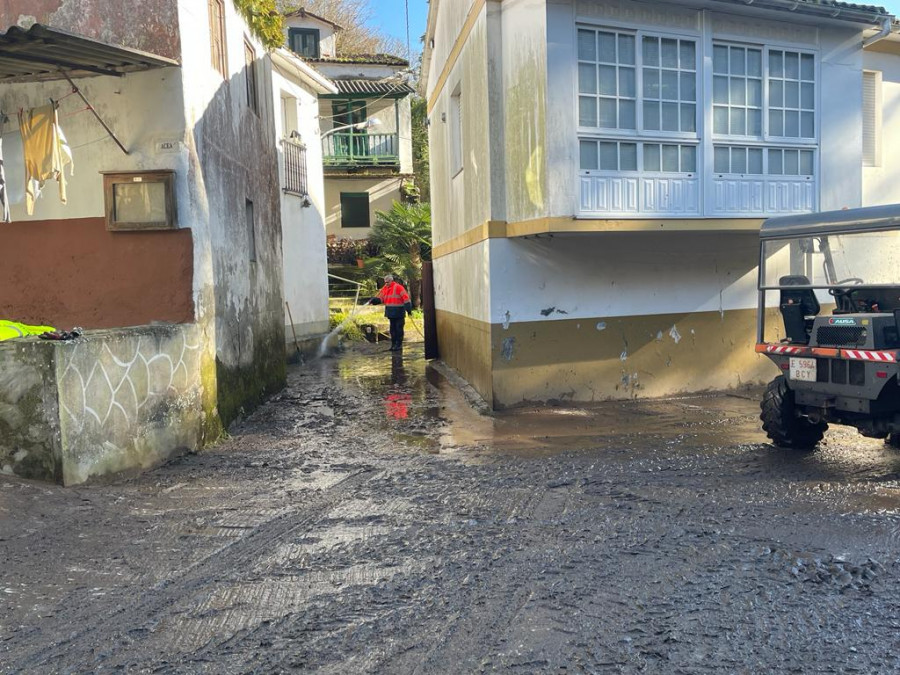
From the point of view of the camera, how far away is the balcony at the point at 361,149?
28828 millimetres

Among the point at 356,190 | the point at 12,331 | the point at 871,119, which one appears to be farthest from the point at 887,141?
the point at 356,190

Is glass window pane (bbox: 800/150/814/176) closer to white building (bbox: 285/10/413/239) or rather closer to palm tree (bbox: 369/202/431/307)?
palm tree (bbox: 369/202/431/307)

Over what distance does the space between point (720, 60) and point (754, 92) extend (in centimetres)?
68

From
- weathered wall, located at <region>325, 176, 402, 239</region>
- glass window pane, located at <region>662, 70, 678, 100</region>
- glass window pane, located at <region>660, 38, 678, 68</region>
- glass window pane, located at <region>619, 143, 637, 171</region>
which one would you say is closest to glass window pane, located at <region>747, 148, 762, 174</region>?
glass window pane, located at <region>662, 70, 678, 100</region>

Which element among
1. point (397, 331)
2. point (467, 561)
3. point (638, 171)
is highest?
point (638, 171)

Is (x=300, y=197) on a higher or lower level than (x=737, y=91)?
lower

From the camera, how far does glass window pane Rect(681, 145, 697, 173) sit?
10.3 meters

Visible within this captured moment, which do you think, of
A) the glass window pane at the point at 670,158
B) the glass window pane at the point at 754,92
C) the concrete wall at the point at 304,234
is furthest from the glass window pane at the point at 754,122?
the concrete wall at the point at 304,234

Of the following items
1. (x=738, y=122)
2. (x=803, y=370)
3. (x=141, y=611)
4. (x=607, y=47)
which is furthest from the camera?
(x=738, y=122)

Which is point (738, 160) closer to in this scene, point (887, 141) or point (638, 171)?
point (638, 171)

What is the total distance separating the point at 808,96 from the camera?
11031mm

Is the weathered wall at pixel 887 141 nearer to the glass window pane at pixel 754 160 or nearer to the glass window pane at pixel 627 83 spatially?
the glass window pane at pixel 754 160

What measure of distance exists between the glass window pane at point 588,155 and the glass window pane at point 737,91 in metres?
2.30

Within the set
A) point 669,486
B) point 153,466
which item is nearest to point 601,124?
point 669,486
